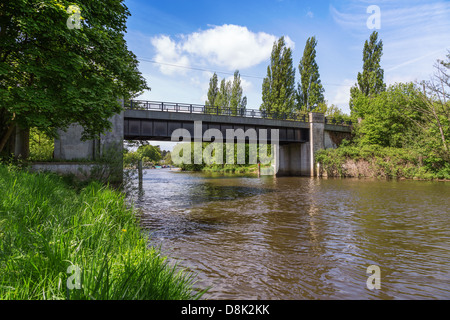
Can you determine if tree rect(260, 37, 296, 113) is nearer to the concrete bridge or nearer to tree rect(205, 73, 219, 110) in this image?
the concrete bridge

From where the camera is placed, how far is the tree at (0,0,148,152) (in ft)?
30.7

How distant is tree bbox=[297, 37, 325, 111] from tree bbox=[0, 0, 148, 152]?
4157cm

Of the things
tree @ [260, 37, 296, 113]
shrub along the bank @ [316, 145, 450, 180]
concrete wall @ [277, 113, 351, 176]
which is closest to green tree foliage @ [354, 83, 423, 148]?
concrete wall @ [277, 113, 351, 176]

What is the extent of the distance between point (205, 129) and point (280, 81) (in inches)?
904

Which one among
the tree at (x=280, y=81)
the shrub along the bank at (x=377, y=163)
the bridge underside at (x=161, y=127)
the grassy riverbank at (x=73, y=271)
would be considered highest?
the tree at (x=280, y=81)

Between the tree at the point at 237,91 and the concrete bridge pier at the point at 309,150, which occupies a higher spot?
the tree at the point at 237,91

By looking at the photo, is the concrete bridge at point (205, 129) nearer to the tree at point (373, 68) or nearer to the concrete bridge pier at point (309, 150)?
the concrete bridge pier at point (309, 150)

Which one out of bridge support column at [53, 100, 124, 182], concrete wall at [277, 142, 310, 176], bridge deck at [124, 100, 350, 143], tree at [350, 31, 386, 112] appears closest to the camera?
bridge support column at [53, 100, 124, 182]

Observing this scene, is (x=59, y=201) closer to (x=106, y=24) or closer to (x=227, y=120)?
(x=106, y=24)

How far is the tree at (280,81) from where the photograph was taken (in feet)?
156

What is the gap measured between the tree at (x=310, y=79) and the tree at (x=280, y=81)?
2.01 meters

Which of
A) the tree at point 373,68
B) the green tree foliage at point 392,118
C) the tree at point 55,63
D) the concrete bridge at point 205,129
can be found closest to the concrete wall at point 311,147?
the concrete bridge at point 205,129

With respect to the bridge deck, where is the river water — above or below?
below

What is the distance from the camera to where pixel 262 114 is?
34.1 metres
